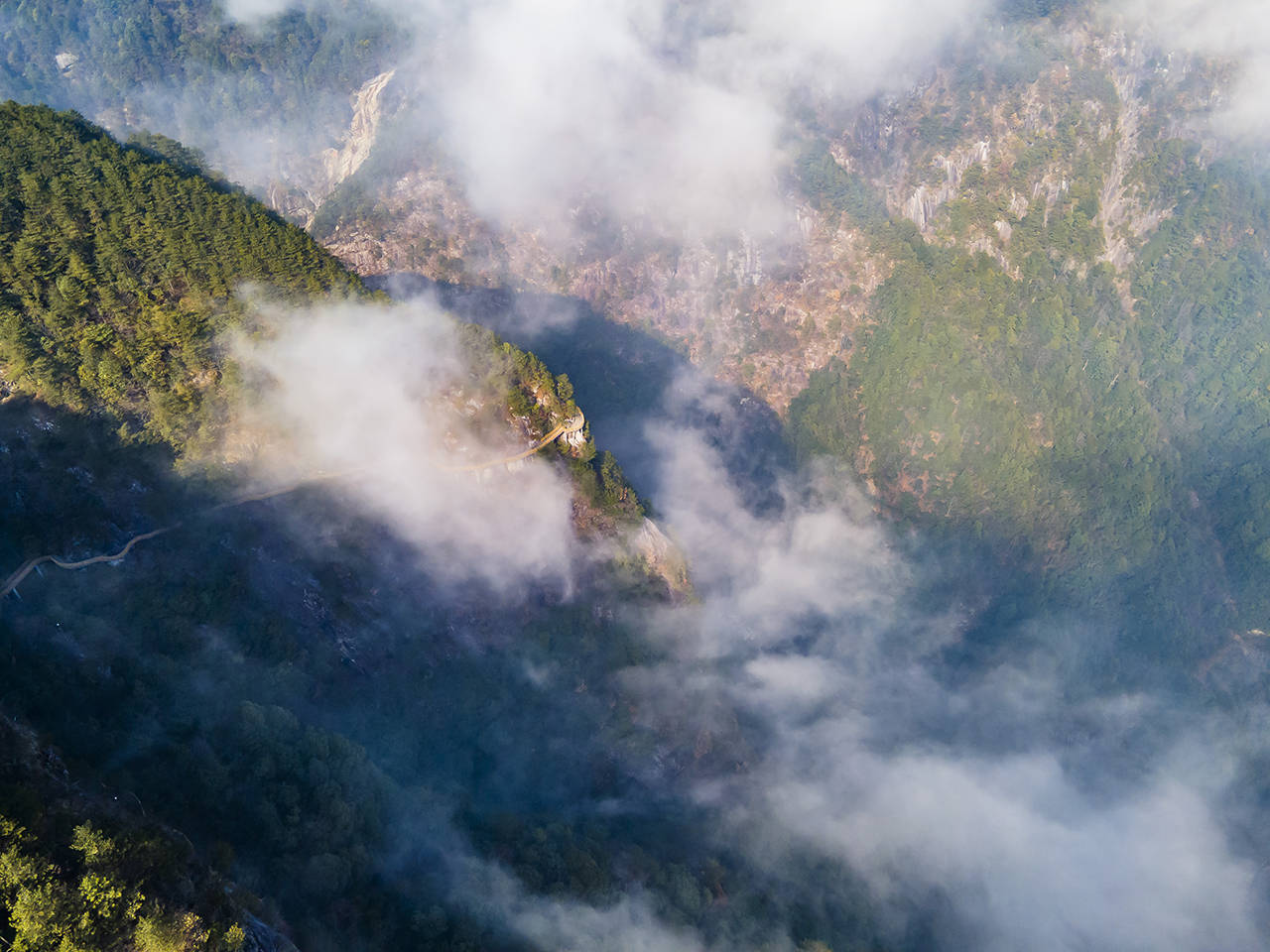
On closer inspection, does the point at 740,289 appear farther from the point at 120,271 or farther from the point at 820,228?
the point at 120,271

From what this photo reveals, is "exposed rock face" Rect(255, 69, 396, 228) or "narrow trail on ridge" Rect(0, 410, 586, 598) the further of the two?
"exposed rock face" Rect(255, 69, 396, 228)

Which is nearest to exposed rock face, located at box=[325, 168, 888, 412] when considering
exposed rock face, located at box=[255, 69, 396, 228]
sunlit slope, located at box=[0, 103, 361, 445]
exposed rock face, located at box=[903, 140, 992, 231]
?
exposed rock face, located at box=[903, 140, 992, 231]

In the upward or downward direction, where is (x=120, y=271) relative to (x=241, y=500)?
upward

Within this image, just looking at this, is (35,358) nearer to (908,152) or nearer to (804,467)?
(804,467)

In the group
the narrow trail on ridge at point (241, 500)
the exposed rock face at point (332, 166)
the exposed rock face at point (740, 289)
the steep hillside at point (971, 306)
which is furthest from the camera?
the exposed rock face at point (332, 166)

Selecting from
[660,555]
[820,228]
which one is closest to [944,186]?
[820,228]

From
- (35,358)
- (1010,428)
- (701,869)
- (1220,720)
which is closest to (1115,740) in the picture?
(1220,720)

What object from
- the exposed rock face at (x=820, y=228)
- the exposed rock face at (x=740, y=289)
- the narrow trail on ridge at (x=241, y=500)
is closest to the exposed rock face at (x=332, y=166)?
the exposed rock face at (x=820, y=228)

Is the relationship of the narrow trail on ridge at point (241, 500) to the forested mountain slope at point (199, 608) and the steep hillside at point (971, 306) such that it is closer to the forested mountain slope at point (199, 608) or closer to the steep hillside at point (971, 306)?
the forested mountain slope at point (199, 608)

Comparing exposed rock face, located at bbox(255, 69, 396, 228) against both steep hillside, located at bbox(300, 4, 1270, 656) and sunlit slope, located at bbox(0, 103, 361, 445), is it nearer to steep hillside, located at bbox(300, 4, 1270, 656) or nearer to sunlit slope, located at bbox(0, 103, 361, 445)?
steep hillside, located at bbox(300, 4, 1270, 656)
